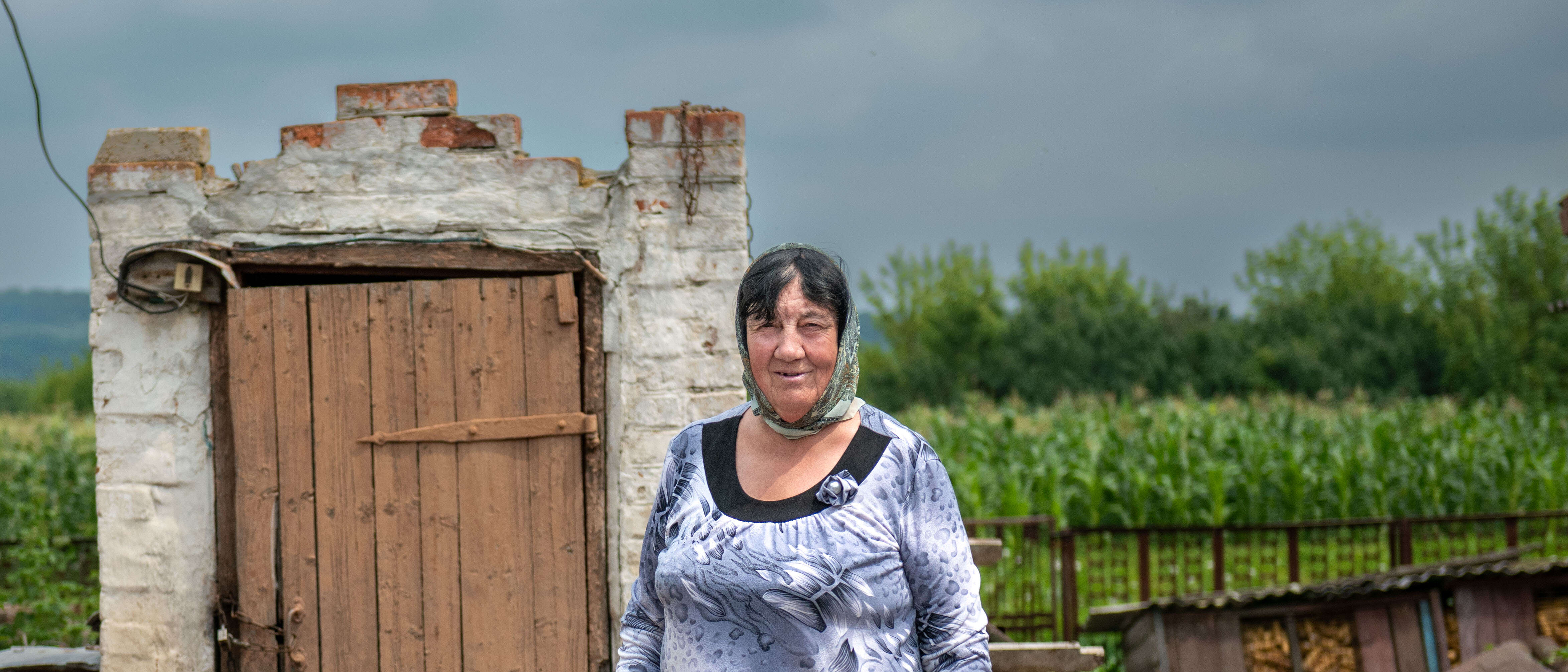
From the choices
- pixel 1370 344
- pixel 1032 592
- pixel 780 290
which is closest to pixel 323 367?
pixel 780 290

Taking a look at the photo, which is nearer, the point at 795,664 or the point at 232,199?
the point at 795,664

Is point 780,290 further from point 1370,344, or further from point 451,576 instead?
point 1370,344

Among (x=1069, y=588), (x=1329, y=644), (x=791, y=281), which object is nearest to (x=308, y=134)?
(x=791, y=281)

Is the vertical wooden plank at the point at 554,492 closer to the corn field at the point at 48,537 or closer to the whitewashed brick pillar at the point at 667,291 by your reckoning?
the whitewashed brick pillar at the point at 667,291

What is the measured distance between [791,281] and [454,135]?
2.32m

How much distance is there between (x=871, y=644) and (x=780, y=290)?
72cm

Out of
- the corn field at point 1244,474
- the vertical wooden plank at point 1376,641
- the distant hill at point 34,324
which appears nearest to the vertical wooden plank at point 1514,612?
the vertical wooden plank at point 1376,641

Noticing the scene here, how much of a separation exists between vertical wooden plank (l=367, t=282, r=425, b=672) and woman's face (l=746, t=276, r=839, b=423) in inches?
85.4

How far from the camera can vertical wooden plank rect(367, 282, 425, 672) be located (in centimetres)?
372

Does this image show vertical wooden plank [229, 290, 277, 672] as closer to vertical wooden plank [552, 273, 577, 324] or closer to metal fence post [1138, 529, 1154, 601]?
vertical wooden plank [552, 273, 577, 324]

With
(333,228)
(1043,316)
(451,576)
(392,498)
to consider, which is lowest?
(451,576)

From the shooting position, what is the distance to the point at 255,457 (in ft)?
12.3

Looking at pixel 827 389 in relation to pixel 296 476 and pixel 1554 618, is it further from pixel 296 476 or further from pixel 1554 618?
pixel 1554 618

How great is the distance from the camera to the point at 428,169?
12.6ft
